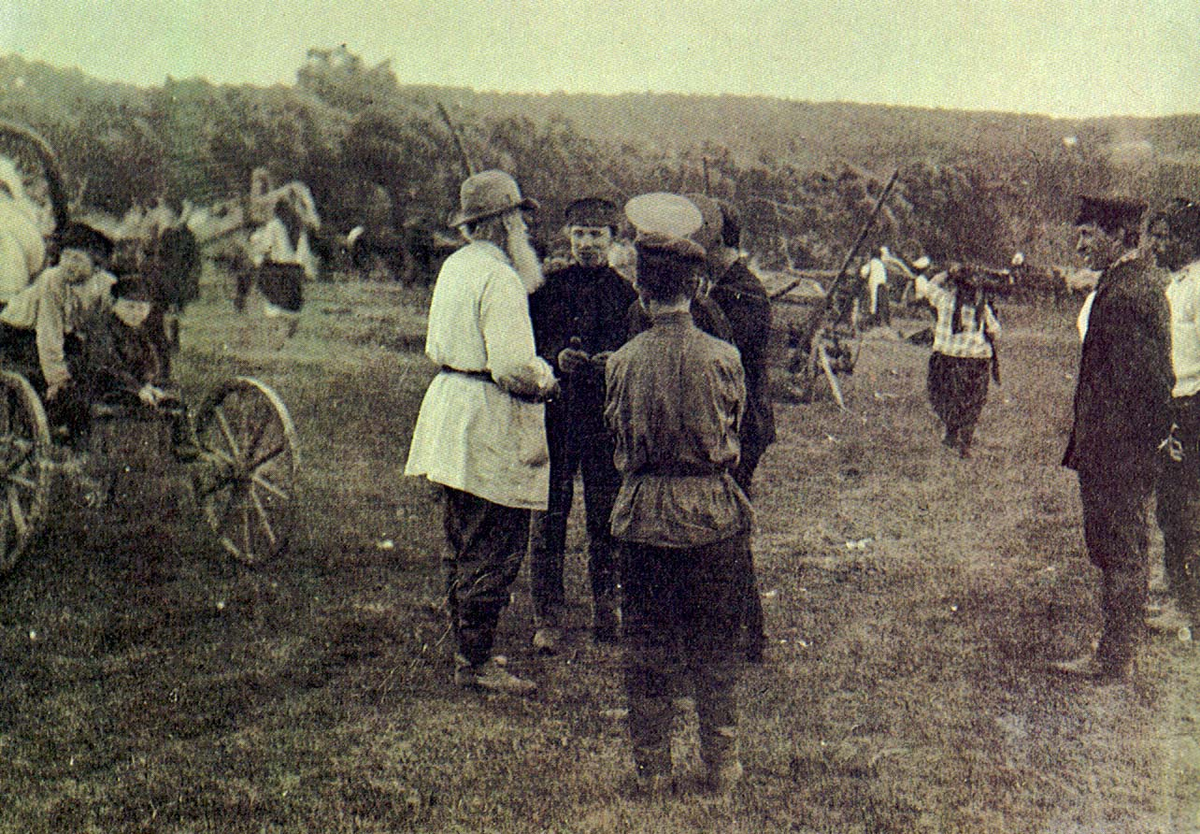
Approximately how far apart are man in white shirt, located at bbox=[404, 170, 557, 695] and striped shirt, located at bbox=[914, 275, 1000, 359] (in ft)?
5.86

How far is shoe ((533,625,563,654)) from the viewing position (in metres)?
3.77

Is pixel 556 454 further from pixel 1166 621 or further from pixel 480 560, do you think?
pixel 1166 621

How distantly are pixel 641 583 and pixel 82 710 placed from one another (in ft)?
7.23

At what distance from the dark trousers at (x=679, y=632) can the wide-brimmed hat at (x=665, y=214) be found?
1.16 metres

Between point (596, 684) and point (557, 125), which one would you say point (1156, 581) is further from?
point (557, 125)

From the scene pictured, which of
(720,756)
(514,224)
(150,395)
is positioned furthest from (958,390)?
(150,395)

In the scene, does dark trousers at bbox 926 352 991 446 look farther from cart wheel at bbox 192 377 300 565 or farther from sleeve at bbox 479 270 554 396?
cart wheel at bbox 192 377 300 565

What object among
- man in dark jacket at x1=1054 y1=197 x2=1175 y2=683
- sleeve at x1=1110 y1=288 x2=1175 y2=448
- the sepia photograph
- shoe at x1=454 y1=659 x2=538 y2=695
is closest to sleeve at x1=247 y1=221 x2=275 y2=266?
the sepia photograph

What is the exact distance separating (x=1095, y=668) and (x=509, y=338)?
2.76m

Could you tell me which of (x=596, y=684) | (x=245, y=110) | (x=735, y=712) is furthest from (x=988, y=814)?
(x=245, y=110)

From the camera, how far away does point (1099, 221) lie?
11.8ft

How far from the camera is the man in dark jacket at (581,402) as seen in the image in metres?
3.78

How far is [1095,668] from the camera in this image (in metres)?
3.62

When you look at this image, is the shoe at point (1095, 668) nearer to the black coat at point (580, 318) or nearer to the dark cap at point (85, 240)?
the black coat at point (580, 318)
